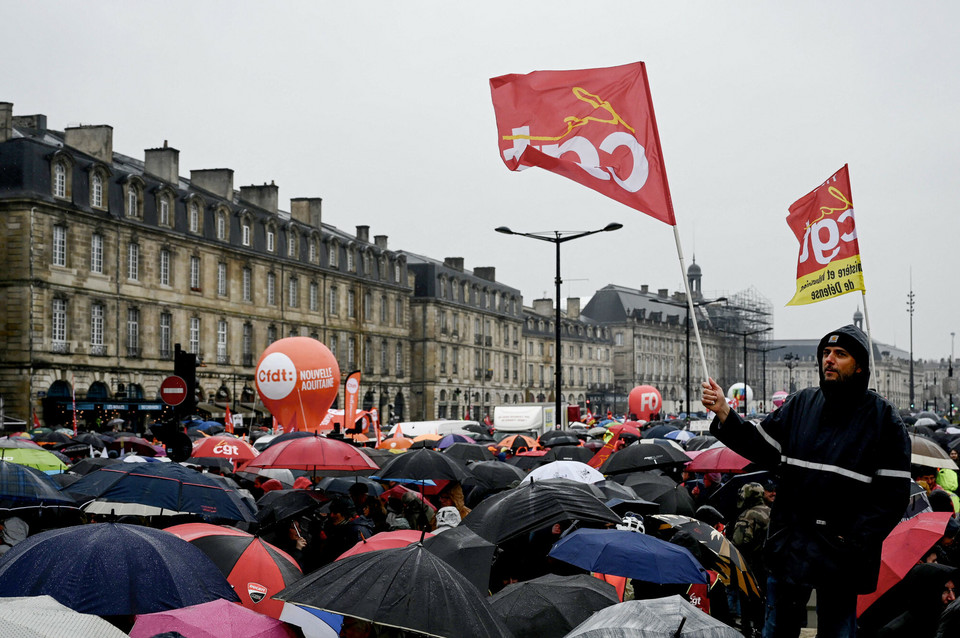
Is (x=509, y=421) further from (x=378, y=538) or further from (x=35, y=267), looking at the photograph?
(x=378, y=538)

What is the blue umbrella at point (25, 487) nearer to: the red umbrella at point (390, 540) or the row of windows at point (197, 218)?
the red umbrella at point (390, 540)

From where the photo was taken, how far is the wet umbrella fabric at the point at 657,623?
12.6 ft

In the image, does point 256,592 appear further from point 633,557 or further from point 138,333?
point 138,333

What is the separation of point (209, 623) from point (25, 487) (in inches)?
208

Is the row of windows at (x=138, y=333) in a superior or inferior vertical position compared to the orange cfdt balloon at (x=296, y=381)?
superior

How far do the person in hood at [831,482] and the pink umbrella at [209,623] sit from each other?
2343 mm

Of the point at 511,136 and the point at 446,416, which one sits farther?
the point at 446,416

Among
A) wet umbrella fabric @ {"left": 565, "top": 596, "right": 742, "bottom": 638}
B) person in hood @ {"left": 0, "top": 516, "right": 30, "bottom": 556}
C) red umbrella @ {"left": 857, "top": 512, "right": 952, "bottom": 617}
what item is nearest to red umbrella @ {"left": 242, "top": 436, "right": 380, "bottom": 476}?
person in hood @ {"left": 0, "top": 516, "right": 30, "bottom": 556}

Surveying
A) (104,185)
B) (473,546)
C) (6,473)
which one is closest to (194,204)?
(104,185)

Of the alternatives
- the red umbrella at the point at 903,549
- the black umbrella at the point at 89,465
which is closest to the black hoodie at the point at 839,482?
the red umbrella at the point at 903,549

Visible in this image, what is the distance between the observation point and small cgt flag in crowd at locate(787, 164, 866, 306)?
454 inches

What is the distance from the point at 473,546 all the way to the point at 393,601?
7.74 feet

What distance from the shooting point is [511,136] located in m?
7.84

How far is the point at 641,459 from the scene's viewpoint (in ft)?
48.2
